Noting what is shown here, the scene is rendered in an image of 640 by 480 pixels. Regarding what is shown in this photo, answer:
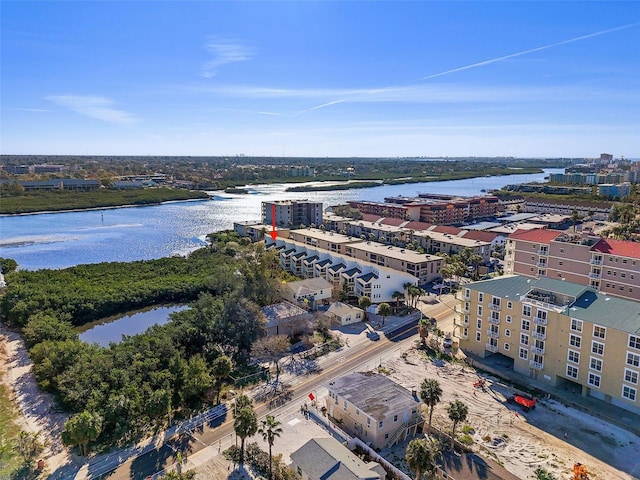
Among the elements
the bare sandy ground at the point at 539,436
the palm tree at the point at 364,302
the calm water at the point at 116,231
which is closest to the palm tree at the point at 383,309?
the palm tree at the point at 364,302

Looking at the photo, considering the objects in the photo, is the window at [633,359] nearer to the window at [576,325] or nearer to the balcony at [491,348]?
the window at [576,325]

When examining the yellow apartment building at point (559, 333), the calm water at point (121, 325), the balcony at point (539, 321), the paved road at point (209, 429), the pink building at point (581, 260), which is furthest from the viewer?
the pink building at point (581, 260)

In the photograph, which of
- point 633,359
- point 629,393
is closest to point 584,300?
point 633,359

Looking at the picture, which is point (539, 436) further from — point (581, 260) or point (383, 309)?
point (581, 260)

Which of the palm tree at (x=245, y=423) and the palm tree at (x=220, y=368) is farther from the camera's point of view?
the palm tree at (x=220, y=368)

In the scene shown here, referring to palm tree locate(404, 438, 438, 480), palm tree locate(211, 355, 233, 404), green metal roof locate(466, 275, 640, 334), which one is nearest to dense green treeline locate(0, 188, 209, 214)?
palm tree locate(211, 355, 233, 404)

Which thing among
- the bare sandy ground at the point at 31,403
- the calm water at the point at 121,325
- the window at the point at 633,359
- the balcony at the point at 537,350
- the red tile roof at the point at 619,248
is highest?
the red tile roof at the point at 619,248

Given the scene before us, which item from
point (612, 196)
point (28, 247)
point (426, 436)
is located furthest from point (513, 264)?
point (612, 196)

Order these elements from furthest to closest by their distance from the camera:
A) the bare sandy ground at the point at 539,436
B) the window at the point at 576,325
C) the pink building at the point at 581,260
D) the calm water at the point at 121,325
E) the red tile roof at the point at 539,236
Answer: the red tile roof at the point at 539,236
the pink building at the point at 581,260
the calm water at the point at 121,325
the window at the point at 576,325
the bare sandy ground at the point at 539,436
